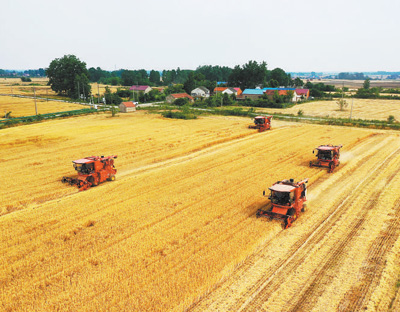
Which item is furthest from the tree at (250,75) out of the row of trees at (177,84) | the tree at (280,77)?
the tree at (280,77)

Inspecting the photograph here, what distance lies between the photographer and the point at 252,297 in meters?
10.8

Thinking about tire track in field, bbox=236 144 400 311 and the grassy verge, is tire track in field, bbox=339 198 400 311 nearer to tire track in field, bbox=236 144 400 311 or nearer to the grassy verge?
tire track in field, bbox=236 144 400 311

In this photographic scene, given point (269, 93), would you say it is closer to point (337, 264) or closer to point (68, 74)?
point (68, 74)

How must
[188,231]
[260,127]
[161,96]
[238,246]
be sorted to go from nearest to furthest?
[238,246], [188,231], [260,127], [161,96]

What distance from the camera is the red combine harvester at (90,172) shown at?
21.0 metres

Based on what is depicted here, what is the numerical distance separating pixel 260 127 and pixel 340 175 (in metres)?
20.2

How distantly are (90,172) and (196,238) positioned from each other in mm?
10494

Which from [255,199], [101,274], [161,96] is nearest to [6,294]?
[101,274]

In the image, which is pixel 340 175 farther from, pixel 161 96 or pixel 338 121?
pixel 161 96

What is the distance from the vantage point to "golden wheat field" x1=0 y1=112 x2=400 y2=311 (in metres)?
10.7

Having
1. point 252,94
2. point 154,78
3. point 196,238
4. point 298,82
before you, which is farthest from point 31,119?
point 154,78

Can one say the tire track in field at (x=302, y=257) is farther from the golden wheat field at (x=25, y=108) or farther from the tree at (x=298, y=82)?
the tree at (x=298, y=82)

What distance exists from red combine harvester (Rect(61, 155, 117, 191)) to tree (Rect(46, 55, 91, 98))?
73.2m

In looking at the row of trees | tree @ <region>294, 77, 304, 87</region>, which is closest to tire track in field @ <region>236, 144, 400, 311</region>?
the row of trees
